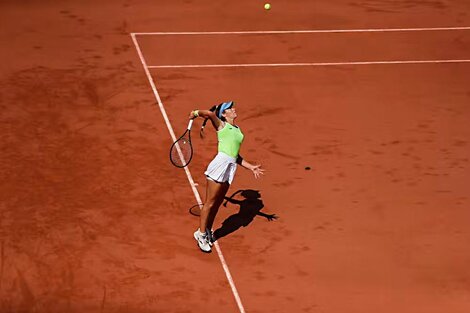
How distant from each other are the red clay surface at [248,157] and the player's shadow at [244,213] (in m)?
0.13

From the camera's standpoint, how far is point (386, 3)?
80.5ft

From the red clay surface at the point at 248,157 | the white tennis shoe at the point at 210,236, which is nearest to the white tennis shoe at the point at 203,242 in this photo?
the white tennis shoe at the point at 210,236

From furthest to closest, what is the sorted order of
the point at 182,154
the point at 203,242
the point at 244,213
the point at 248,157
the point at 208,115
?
the point at 248,157 < the point at 182,154 < the point at 244,213 < the point at 203,242 < the point at 208,115

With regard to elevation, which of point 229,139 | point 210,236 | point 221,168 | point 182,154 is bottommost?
point 210,236

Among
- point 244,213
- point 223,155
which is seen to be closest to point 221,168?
point 223,155

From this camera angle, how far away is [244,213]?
51.0 feet

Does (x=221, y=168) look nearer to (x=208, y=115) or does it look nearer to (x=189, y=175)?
(x=208, y=115)

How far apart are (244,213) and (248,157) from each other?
6.01 ft

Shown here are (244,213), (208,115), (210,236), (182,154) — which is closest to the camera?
(208,115)

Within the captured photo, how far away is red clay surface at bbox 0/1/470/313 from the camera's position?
45.4ft

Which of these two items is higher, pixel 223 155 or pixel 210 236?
pixel 223 155

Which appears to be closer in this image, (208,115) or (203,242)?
(208,115)

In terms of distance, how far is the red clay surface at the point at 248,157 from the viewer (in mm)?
13836

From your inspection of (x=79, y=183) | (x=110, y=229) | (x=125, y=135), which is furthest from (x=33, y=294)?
(x=125, y=135)
